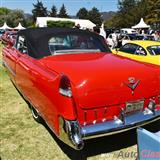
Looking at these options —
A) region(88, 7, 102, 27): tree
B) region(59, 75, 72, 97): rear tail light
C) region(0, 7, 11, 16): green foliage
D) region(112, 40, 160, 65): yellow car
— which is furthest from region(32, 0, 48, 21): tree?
region(59, 75, 72, 97): rear tail light

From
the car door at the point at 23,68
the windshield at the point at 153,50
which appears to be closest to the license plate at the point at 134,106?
the car door at the point at 23,68

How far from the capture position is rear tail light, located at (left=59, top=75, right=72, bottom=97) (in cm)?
382

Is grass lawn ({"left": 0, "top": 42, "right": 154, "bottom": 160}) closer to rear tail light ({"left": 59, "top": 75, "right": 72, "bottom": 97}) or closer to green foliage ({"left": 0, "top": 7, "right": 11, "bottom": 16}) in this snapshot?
rear tail light ({"left": 59, "top": 75, "right": 72, "bottom": 97})

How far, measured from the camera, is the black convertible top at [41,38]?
5.18 metres

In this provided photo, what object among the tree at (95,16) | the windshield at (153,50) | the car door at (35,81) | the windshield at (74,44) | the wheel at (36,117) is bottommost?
the tree at (95,16)

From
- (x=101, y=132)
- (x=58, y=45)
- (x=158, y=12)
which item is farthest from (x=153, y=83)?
(x=158, y=12)

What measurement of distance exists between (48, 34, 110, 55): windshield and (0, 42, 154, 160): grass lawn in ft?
4.31

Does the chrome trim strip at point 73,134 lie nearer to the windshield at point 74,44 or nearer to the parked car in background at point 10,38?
the windshield at point 74,44

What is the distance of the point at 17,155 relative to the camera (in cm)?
421

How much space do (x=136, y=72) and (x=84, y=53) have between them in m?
1.34

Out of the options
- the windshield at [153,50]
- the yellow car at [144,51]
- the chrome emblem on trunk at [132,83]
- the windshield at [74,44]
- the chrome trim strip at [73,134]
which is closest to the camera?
the chrome trim strip at [73,134]

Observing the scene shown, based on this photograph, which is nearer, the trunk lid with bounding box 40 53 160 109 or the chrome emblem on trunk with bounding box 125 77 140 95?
the trunk lid with bounding box 40 53 160 109

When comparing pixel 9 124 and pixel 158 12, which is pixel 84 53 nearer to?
pixel 9 124

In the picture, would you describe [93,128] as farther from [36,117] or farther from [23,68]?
[23,68]
